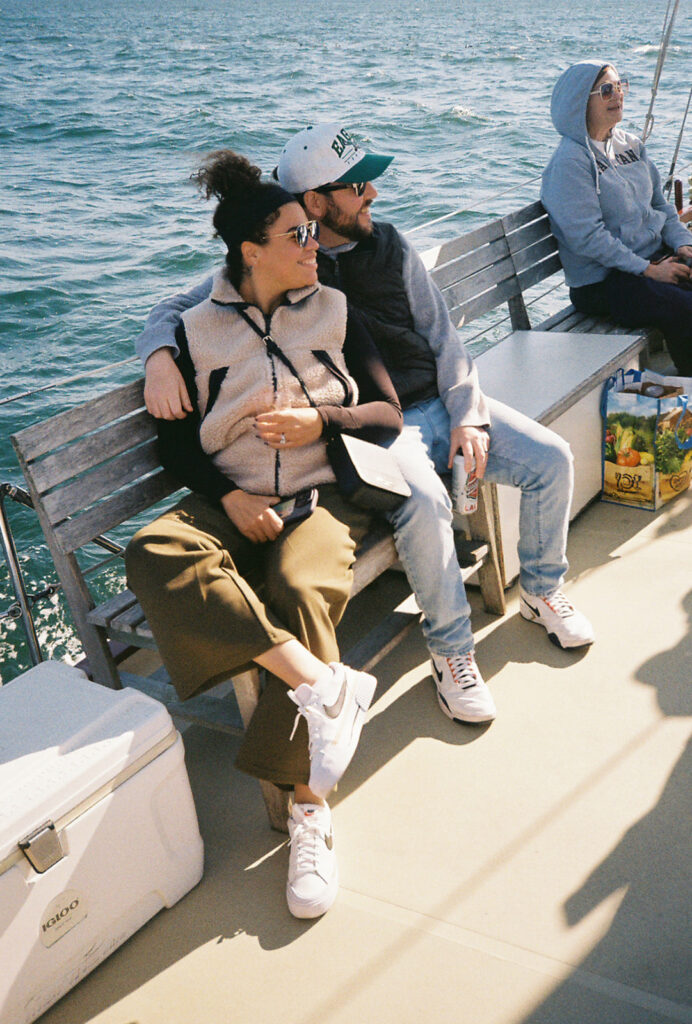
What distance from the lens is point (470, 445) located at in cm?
262

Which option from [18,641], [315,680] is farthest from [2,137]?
[315,680]

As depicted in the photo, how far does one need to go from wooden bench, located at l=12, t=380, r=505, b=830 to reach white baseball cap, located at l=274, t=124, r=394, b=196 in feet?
2.39

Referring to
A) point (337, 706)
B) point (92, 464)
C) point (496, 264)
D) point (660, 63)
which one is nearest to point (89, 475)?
point (92, 464)

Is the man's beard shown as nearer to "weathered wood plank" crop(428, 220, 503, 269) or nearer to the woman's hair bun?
the woman's hair bun

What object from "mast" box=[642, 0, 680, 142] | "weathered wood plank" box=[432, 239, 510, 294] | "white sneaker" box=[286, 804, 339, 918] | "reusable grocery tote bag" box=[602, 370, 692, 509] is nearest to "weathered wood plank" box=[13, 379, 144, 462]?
"white sneaker" box=[286, 804, 339, 918]

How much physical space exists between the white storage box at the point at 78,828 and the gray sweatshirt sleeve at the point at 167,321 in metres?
0.85

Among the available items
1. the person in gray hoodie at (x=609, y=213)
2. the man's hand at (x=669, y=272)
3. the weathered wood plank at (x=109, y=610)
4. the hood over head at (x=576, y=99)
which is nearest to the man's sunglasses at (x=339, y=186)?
the weathered wood plank at (x=109, y=610)

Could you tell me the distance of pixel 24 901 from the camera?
5.68 feet

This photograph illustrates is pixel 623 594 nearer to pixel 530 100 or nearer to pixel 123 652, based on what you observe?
pixel 123 652

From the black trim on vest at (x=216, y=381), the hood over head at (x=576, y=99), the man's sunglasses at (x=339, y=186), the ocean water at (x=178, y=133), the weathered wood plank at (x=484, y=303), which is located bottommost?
the ocean water at (x=178, y=133)

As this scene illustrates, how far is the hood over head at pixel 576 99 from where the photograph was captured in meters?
3.70

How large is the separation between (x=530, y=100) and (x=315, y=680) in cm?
1894

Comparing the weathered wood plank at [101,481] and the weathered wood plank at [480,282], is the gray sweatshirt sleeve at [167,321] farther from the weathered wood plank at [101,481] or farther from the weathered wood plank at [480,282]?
the weathered wood plank at [480,282]

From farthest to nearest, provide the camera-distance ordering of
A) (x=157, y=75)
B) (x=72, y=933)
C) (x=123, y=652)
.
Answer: (x=157, y=75), (x=123, y=652), (x=72, y=933)
